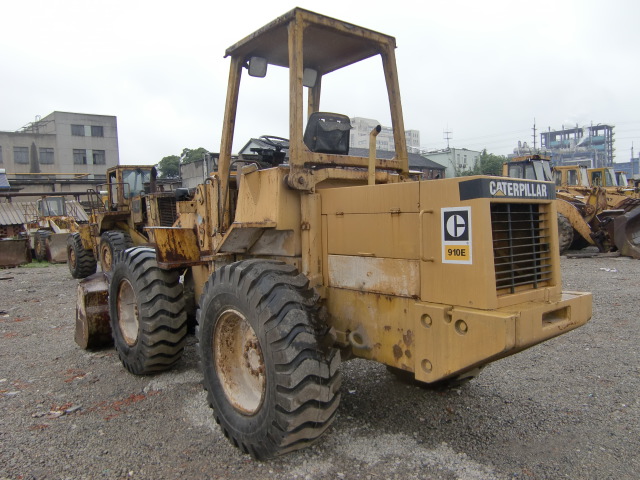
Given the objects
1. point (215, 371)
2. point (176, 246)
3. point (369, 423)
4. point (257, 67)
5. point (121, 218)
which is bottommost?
point (369, 423)

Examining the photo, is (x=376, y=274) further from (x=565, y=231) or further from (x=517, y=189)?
(x=565, y=231)

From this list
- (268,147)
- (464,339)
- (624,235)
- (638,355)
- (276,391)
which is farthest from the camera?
(624,235)

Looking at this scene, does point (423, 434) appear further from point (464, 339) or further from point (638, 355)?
point (638, 355)

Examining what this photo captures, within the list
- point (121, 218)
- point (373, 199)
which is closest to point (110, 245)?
point (121, 218)

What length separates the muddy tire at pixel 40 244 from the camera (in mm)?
16641

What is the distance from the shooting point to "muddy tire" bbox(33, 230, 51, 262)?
1664 cm

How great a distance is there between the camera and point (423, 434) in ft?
11.5

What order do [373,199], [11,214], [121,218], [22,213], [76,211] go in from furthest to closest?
1. [76,211]
2. [22,213]
3. [11,214]
4. [121,218]
5. [373,199]

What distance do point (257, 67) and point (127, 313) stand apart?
112 inches

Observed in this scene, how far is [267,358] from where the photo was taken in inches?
120

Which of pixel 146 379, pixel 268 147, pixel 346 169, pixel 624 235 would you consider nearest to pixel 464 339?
pixel 346 169

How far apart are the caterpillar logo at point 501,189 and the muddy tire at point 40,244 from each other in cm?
1677

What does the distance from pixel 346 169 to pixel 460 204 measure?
119 centimetres

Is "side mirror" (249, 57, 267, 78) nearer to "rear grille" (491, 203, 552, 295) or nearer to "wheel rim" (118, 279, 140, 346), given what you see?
"rear grille" (491, 203, 552, 295)
